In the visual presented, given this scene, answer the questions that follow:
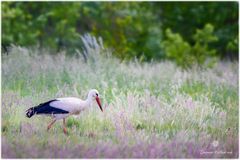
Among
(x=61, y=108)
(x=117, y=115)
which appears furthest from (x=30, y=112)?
(x=117, y=115)

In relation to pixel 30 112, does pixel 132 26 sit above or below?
above

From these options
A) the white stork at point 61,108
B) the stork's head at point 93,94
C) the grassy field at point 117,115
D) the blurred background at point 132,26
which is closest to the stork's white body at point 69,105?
the white stork at point 61,108

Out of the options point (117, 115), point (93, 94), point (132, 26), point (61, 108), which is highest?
point (132, 26)

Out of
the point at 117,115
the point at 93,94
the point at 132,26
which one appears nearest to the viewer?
the point at 93,94

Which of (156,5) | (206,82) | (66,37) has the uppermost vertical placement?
(156,5)

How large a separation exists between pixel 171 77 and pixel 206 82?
79 cm

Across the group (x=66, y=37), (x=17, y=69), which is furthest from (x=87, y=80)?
(x=66, y=37)

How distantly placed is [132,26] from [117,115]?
1572 centimetres

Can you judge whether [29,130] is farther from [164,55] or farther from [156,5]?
[156,5]

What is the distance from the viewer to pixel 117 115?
30.6 ft

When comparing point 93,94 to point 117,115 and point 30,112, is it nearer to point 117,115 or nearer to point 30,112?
point 117,115

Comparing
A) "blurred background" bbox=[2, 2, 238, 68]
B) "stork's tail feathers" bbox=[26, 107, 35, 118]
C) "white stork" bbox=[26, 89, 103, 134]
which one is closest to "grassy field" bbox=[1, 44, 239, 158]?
"stork's tail feathers" bbox=[26, 107, 35, 118]

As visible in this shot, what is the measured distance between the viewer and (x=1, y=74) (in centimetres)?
1140

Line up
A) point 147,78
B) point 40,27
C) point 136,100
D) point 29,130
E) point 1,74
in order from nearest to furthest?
point 29,130 < point 136,100 < point 1,74 < point 147,78 < point 40,27
